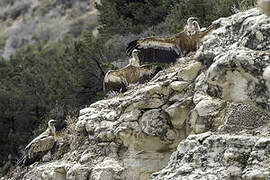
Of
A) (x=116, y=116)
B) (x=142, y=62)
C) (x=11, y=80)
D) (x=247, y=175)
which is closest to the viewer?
(x=247, y=175)

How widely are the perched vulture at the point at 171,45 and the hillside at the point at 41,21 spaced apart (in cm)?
3400

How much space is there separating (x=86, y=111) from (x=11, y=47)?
41.1 meters

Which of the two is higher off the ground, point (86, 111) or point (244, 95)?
point (244, 95)

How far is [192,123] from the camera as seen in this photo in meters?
9.20

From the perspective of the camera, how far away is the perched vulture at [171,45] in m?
12.4

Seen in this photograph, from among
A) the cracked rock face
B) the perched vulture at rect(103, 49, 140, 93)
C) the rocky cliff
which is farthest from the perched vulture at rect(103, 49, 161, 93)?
the cracked rock face

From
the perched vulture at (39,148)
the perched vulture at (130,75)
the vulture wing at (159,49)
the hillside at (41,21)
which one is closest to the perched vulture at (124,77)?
the perched vulture at (130,75)

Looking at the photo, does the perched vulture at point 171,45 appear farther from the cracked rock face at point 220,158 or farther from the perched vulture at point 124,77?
the cracked rock face at point 220,158

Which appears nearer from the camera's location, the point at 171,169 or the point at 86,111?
the point at 171,169

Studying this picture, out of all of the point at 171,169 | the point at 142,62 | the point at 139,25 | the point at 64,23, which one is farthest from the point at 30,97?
the point at 64,23

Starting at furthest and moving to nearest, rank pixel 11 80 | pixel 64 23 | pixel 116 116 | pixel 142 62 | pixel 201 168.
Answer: pixel 64 23, pixel 11 80, pixel 142 62, pixel 116 116, pixel 201 168

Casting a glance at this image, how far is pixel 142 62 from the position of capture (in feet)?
45.3

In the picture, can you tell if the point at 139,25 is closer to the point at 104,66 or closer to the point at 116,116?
the point at 104,66

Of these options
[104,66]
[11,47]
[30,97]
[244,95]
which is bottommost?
[11,47]
